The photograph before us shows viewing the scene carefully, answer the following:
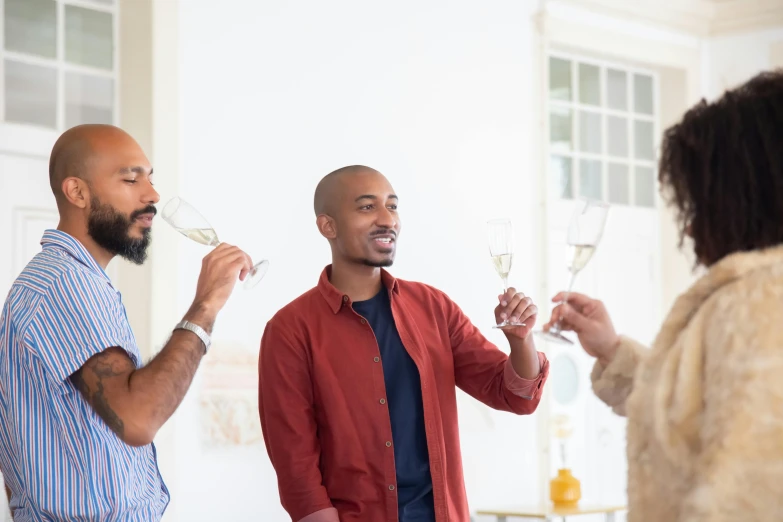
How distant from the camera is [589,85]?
19.1 feet

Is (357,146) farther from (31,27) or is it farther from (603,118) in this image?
(603,118)

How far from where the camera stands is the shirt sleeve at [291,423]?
2.42 meters

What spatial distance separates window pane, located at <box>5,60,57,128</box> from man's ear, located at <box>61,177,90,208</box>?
62.3 inches

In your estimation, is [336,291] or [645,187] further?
[645,187]

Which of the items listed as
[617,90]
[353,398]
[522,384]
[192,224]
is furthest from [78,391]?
[617,90]

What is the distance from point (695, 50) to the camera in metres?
6.06

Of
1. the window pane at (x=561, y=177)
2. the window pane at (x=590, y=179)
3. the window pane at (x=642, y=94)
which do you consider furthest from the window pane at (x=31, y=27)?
the window pane at (x=642, y=94)

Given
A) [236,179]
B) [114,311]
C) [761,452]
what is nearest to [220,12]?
[236,179]

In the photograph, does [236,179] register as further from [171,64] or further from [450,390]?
[450,390]

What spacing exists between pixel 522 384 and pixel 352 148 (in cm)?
206

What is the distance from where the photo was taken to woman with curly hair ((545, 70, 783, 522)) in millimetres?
1289

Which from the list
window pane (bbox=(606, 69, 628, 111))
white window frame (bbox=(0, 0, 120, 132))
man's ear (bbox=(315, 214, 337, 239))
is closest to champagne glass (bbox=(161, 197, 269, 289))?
man's ear (bbox=(315, 214, 337, 239))

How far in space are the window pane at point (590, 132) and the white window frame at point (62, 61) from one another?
2.92 meters

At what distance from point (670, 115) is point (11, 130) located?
13.2ft
